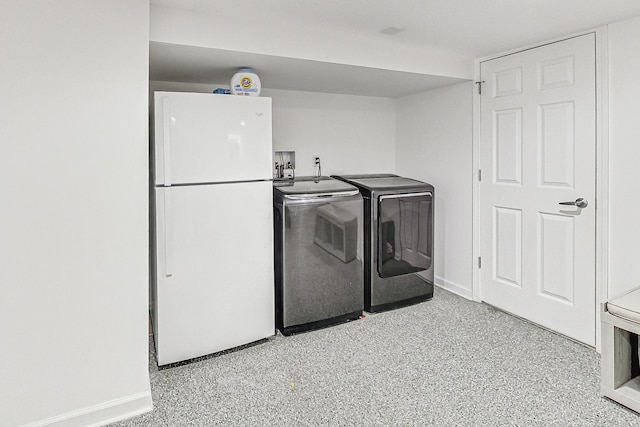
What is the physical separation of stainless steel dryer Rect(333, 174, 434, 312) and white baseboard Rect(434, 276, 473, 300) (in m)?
0.31

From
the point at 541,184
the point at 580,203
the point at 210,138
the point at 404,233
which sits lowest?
the point at 404,233

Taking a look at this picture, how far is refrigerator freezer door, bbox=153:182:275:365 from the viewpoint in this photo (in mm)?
2391

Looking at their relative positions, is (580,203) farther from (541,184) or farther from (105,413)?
(105,413)

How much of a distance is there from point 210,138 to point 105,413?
162 cm

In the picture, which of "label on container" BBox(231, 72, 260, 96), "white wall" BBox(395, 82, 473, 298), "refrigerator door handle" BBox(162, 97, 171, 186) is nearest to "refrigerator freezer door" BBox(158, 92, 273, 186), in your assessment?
"refrigerator door handle" BBox(162, 97, 171, 186)

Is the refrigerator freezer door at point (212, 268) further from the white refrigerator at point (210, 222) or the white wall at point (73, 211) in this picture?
the white wall at point (73, 211)

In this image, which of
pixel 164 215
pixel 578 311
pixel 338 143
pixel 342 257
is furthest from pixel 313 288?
pixel 578 311

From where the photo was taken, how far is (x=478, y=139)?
3.34 metres

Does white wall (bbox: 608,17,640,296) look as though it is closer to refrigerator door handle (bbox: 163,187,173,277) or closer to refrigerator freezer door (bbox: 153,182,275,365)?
refrigerator freezer door (bbox: 153,182,275,365)

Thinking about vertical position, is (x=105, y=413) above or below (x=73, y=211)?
below

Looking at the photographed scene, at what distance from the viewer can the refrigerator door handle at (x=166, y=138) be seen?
2.30m

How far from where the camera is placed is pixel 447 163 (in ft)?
12.0

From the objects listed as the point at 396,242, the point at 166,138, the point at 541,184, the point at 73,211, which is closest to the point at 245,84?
the point at 166,138

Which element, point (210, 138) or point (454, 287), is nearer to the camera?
point (210, 138)
